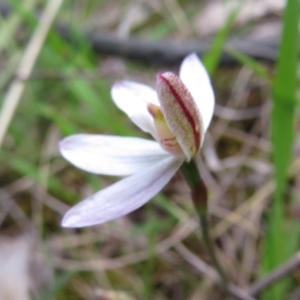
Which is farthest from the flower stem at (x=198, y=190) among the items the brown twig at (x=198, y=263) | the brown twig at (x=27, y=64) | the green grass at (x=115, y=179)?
the brown twig at (x=27, y=64)

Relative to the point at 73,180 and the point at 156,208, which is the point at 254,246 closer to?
the point at 156,208

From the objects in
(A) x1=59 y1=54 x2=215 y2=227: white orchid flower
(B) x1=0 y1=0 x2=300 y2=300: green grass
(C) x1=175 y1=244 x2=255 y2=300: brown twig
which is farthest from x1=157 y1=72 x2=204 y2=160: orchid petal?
(C) x1=175 y1=244 x2=255 y2=300: brown twig

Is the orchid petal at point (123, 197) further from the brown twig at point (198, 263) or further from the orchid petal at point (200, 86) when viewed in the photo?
the brown twig at point (198, 263)

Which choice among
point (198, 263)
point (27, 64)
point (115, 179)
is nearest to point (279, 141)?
point (198, 263)

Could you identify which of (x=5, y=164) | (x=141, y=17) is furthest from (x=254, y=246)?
(x=141, y=17)

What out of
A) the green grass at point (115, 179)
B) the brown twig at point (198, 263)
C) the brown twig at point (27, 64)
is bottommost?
the brown twig at point (198, 263)

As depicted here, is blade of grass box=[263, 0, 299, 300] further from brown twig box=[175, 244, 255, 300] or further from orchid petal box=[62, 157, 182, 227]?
orchid petal box=[62, 157, 182, 227]

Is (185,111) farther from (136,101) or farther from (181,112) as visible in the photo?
(136,101)

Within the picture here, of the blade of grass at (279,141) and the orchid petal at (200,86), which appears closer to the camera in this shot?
the orchid petal at (200,86)

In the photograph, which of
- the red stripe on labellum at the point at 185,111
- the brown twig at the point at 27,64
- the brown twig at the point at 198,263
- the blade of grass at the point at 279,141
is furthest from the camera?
the brown twig at the point at 27,64
